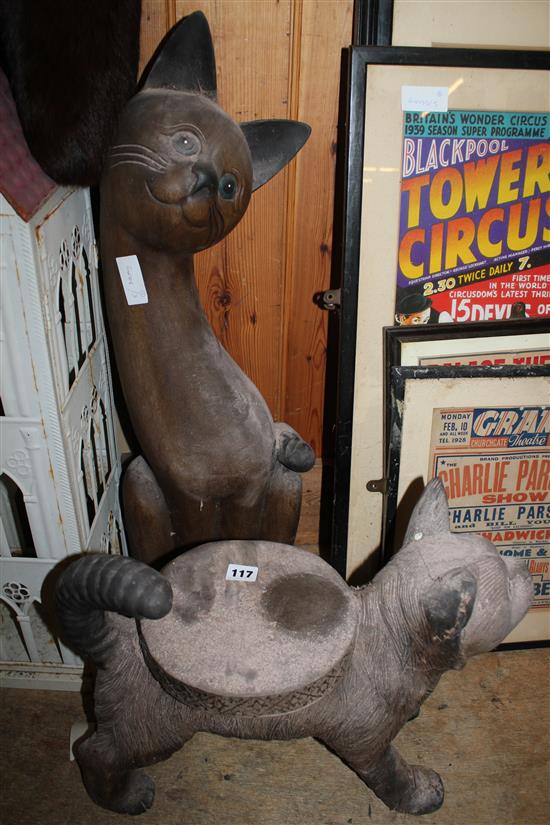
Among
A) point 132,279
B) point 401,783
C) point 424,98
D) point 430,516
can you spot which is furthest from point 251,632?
point 424,98

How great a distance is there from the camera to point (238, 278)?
4.90 ft

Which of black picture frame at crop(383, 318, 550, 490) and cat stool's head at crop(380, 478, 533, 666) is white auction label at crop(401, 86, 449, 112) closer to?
black picture frame at crop(383, 318, 550, 490)

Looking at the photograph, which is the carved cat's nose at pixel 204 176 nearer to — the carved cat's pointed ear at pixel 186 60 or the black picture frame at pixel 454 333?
the carved cat's pointed ear at pixel 186 60

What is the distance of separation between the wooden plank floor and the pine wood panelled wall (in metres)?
0.67

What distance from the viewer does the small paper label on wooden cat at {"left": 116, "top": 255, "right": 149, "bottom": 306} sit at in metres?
1.10

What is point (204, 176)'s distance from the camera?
1.00 metres

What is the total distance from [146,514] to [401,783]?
63 cm

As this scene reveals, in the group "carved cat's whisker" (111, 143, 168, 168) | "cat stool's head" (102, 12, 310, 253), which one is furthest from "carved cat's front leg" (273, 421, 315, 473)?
"carved cat's whisker" (111, 143, 168, 168)

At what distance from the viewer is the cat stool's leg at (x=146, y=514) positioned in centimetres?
127

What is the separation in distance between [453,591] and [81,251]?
0.86 meters

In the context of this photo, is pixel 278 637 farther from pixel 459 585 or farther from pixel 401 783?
pixel 401 783

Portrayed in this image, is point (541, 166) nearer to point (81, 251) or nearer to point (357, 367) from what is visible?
point (357, 367)

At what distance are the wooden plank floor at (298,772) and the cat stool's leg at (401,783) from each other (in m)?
0.04

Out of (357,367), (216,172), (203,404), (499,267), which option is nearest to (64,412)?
(203,404)
